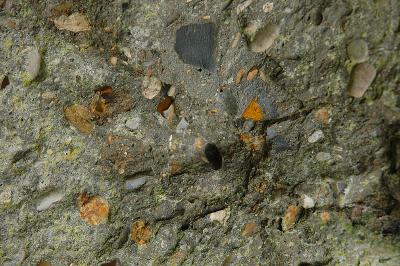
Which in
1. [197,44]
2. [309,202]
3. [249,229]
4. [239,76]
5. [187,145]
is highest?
[197,44]

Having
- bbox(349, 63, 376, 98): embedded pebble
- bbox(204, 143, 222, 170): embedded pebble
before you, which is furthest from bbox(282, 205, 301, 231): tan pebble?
bbox(349, 63, 376, 98): embedded pebble

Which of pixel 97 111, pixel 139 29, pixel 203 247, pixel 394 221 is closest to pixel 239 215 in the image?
pixel 203 247

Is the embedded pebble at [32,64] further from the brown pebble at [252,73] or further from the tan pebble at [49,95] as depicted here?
the brown pebble at [252,73]

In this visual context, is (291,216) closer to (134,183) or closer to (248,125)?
(248,125)

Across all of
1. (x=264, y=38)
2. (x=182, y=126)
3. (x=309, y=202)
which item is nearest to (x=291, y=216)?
(x=309, y=202)

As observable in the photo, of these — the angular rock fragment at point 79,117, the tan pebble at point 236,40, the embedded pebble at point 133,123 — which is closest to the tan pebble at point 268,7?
the tan pebble at point 236,40
